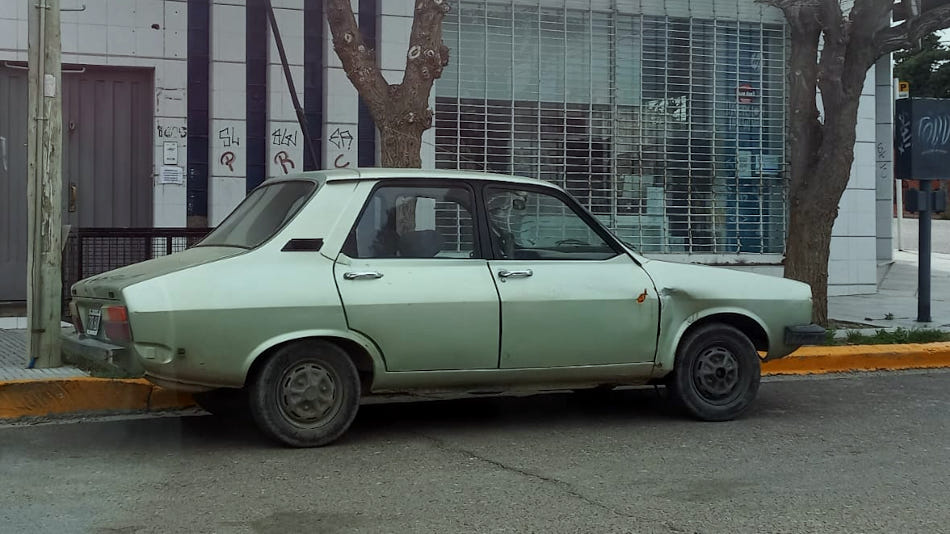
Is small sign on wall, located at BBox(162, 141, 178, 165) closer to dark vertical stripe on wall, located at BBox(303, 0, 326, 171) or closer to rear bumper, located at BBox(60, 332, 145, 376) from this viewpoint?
dark vertical stripe on wall, located at BBox(303, 0, 326, 171)

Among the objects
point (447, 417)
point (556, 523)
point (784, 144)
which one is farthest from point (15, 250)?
point (784, 144)

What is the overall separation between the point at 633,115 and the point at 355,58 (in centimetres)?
544

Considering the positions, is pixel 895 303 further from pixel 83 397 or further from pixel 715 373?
pixel 83 397

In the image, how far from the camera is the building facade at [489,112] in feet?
→ 37.9

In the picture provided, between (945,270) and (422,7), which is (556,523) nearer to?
(422,7)

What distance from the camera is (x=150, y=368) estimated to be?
5477 mm

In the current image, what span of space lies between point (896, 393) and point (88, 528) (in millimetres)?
5918

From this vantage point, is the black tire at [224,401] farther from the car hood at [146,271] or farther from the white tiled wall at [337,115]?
the white tiled wall at [337,115]

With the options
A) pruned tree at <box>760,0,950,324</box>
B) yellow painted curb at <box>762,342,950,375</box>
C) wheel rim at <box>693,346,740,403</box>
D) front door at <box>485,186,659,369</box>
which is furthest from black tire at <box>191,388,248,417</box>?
pruned tree at <box>760,0,950,324</box>

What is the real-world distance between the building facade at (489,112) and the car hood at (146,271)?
18.4 feet

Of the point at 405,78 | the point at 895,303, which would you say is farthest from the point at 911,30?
the point at 405,78

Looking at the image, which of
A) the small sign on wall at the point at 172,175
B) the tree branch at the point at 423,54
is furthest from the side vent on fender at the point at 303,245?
the small sign on wall at the point at 172,175

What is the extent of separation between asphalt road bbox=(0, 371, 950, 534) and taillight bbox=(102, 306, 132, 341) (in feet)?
2.15

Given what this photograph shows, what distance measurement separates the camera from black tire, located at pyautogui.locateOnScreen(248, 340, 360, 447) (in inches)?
225
